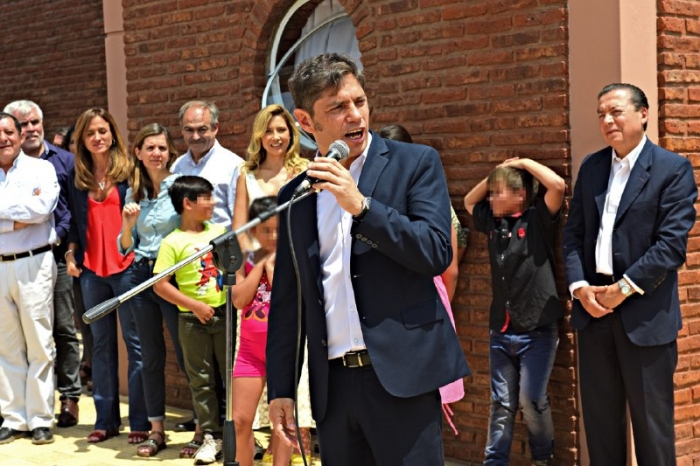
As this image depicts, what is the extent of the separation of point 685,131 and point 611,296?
4.30ft

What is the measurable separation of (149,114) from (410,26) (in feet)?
10.3

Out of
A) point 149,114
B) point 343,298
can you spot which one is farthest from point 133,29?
point 343,298

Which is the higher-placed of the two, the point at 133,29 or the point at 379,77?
the point at 133,29

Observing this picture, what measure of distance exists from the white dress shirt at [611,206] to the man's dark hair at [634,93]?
6.9 inches

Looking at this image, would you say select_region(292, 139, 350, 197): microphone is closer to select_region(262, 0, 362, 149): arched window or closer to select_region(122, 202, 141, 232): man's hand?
select_region(122, 202, 141, 232): man's hand

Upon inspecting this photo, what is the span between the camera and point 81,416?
9.05m

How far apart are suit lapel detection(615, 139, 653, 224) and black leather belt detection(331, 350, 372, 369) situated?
90.1 inches

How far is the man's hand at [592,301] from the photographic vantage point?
222 inches

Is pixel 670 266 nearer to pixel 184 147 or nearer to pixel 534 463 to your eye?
pixel 534 463

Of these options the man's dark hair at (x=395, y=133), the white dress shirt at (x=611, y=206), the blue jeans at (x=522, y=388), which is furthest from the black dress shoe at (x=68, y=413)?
the white dress shirt at (x=611, y=206)

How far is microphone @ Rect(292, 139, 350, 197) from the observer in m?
3.46

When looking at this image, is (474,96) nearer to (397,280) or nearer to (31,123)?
(397,280)

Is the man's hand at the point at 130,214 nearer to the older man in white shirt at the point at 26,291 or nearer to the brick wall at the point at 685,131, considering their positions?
the older man in white shirt at the point at 26,291

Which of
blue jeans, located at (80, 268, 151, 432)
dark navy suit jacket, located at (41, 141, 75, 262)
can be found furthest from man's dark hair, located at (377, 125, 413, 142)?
dark navy suit jacket, located at (41, 141, 75, 262)
